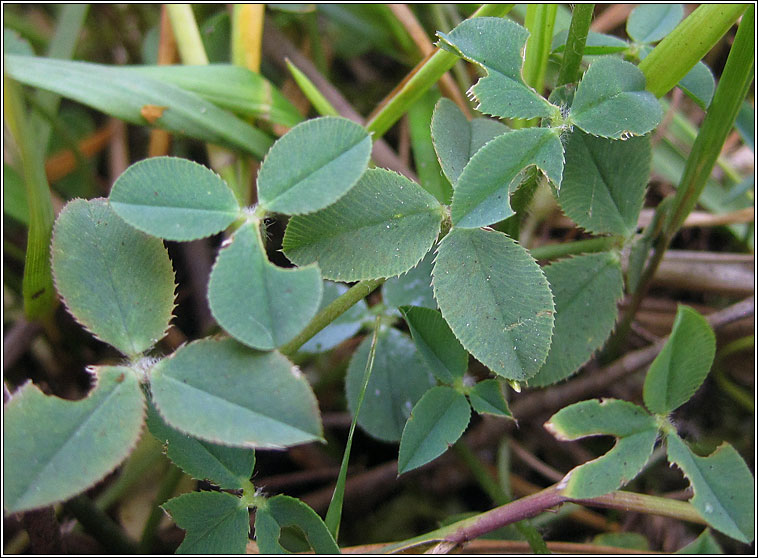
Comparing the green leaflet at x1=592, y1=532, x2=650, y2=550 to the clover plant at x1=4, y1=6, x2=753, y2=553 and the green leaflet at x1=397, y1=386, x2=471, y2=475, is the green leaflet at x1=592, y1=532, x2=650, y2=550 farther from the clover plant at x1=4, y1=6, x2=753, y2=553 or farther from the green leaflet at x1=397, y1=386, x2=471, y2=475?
the green leaflet at x1=397, y1=386, x2=471, y2=475

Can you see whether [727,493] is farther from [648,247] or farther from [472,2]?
[472,2]

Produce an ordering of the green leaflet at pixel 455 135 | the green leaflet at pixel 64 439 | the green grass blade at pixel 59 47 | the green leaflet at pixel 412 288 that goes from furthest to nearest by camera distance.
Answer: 1. the green grass blade at pixel 59 47
2. the green leaflet at pixel 412 288
3. the green leaflet at pixel 455 135
4. the green leaflet at pixel 64 439

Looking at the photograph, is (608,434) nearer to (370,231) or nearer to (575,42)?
(370,231)

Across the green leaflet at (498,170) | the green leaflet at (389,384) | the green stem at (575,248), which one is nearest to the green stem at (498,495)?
the green leaflet at (389,384)

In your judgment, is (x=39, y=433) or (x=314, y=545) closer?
(x=39, y=433)

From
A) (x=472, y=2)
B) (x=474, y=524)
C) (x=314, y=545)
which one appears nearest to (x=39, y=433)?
(x=314, y=545)

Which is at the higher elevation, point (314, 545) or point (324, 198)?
point (324, 198)

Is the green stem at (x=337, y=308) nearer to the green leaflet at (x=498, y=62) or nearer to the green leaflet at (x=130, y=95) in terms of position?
the green leaflet at (x=498, y=62)

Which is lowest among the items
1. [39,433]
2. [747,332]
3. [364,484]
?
[364,484]
